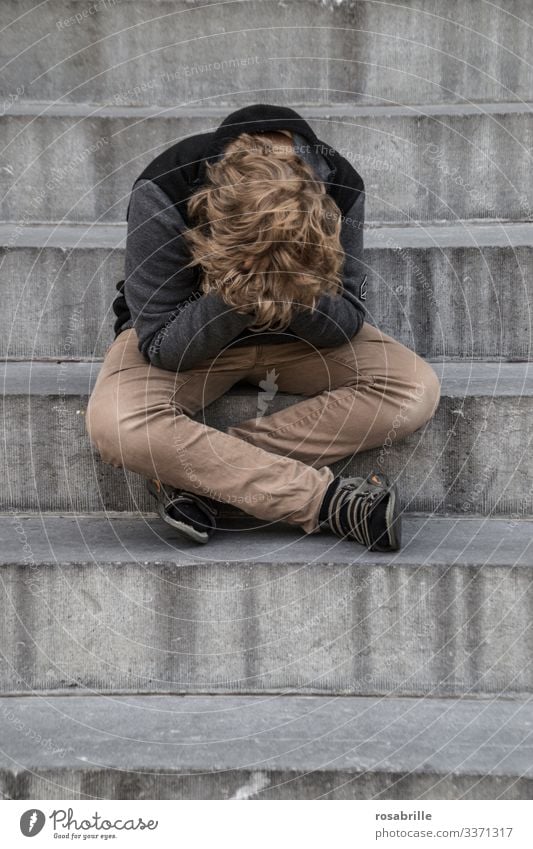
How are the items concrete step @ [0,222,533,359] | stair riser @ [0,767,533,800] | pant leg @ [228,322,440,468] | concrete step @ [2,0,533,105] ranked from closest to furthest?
stair riser @ [0,767,533,800], pant leg @ [228,322,440,468], concrete step @ [0,222,533,359], concrete step @ [2,0,533,105]

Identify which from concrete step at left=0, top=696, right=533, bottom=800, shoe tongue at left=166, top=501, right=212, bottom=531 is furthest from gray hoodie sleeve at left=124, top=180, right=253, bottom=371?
concrete step at left=0, top=696, right=533, bottom=800

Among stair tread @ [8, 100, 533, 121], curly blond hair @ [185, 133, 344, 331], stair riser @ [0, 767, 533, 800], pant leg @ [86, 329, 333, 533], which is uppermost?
stair tread @ [8, 100, 533, 121]

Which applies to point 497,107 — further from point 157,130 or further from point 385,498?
point 385,498

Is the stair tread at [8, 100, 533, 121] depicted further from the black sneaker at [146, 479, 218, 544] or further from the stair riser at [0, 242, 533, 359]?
the black sneaker at [146, 479, 218, 544]

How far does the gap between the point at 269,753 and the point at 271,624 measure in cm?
23

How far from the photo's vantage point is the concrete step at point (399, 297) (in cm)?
190

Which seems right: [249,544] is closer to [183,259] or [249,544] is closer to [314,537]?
[314,537]

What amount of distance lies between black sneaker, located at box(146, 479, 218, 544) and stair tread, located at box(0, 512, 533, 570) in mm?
23

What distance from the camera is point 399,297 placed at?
1916 mm

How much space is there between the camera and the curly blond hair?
139 centimetres

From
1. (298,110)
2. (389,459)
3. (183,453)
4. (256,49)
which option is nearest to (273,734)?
(183,453)

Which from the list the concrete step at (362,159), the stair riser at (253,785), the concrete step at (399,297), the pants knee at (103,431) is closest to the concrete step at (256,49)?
the concrete step at (362,159)

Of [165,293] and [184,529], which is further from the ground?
[165,293]

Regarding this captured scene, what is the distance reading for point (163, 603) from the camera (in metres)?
1.43
